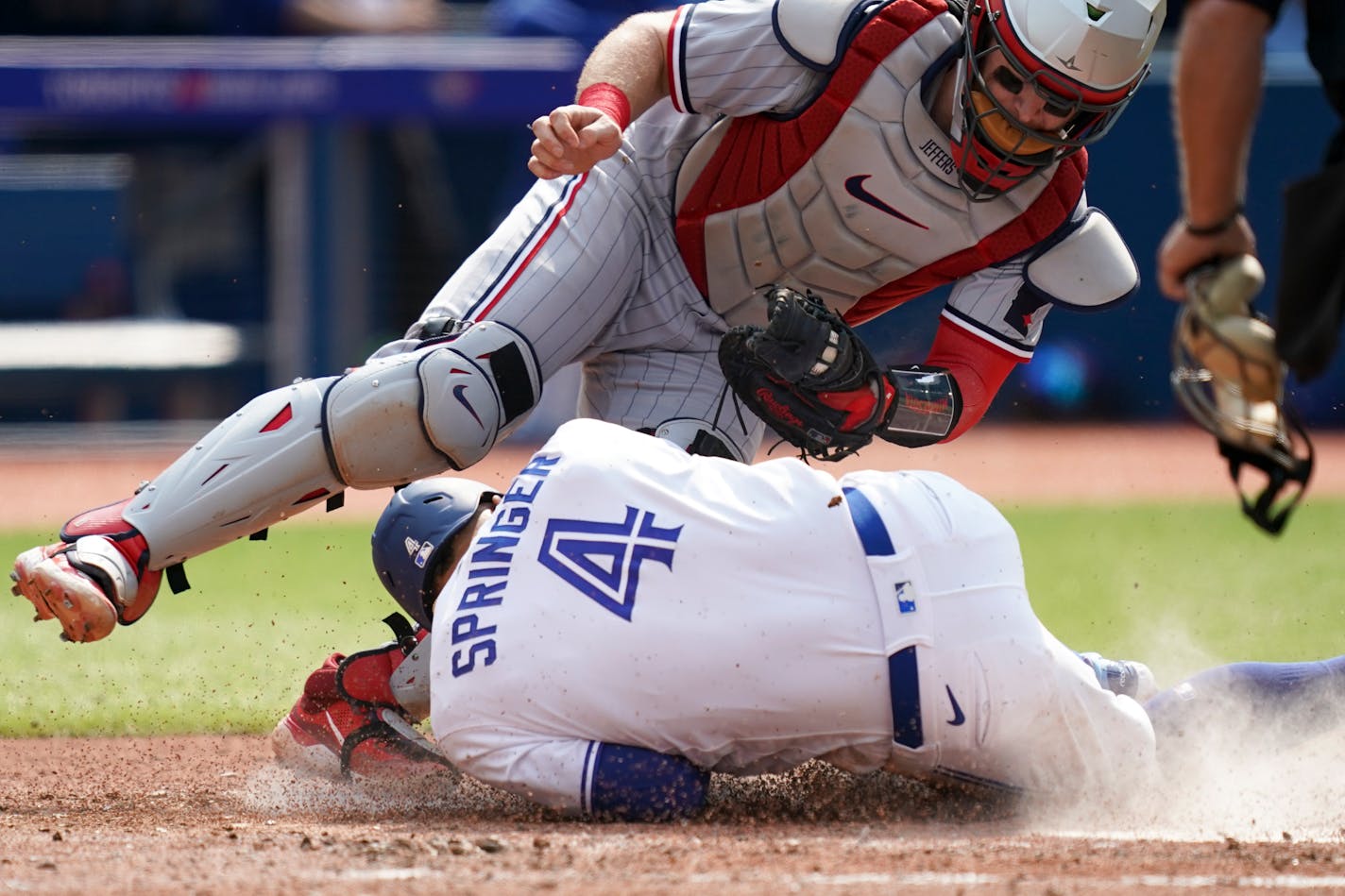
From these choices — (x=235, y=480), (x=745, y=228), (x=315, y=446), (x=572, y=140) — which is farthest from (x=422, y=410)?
(x=745, y=228)

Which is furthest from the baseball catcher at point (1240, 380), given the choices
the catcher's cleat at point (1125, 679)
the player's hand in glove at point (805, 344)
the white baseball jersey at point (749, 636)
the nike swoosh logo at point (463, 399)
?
the nike swoosh logo at point (463, 399)

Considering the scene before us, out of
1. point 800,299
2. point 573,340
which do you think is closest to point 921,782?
point 800,299

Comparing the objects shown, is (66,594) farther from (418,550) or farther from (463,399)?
(463,399)

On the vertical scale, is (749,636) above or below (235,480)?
above

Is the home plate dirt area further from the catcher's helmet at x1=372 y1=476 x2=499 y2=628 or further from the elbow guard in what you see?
the elbow guard

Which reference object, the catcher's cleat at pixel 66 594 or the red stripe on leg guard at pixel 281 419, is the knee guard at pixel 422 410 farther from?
the catcher's cleat at pixel 66 594

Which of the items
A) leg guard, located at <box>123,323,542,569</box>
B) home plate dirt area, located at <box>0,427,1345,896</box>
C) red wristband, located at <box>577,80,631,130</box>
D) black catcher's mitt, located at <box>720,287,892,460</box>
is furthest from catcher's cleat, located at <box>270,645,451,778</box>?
red wristband, located at <box>577,80,631,130</box>
